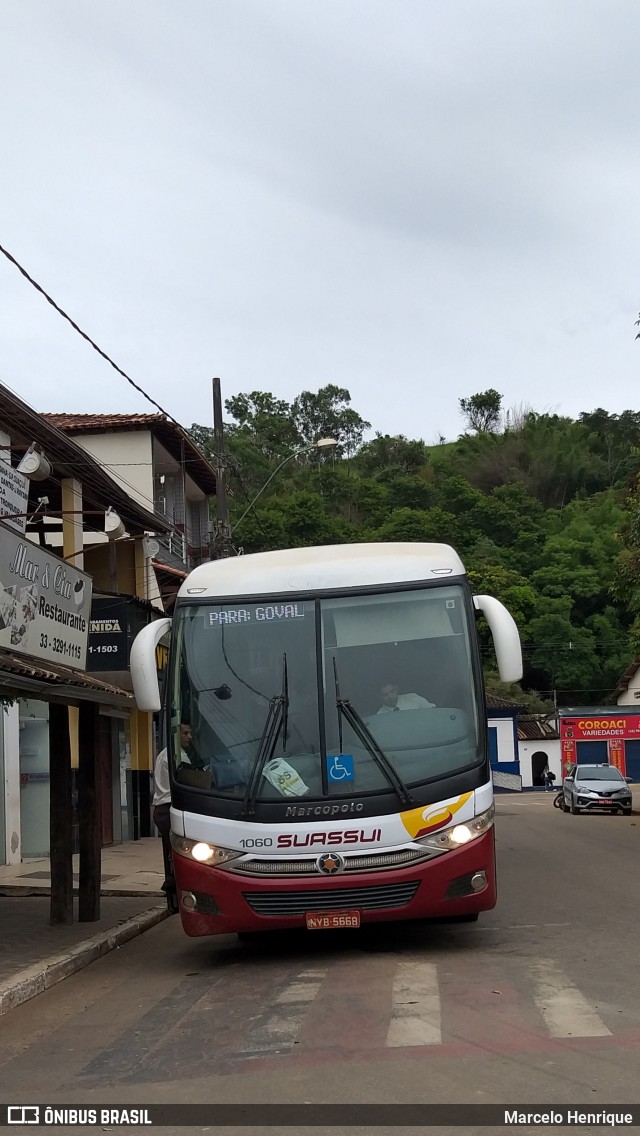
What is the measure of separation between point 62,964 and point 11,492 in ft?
21.6

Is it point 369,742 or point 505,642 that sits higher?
point 505,642

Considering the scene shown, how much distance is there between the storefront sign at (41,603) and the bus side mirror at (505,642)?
4056mm

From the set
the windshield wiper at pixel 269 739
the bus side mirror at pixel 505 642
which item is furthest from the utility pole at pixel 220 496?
the windshield wiper at pixel 269 739

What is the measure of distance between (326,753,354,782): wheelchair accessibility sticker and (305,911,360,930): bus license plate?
3.14 ft

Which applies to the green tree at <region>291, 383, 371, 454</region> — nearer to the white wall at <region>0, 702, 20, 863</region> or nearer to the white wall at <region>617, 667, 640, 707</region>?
the white wall at <region>617, 667, 640, 707</region>

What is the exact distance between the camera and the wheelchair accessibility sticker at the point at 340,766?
29.6ft

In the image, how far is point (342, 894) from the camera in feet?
29.2

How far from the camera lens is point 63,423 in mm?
30703

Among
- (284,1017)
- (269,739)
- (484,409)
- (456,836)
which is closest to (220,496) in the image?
(269,739)

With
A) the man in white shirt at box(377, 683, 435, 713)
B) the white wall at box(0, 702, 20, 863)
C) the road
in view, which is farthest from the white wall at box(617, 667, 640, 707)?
the man in white shirt at box(377, 683, 435, 713)

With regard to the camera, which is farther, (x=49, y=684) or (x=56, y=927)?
(x=56, y=927)

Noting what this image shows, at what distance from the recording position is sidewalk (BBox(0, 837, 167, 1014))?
943cm

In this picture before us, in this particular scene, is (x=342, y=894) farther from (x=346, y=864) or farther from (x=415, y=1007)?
(x=415, y=1007)

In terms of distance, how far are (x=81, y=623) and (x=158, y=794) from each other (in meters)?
2.49
